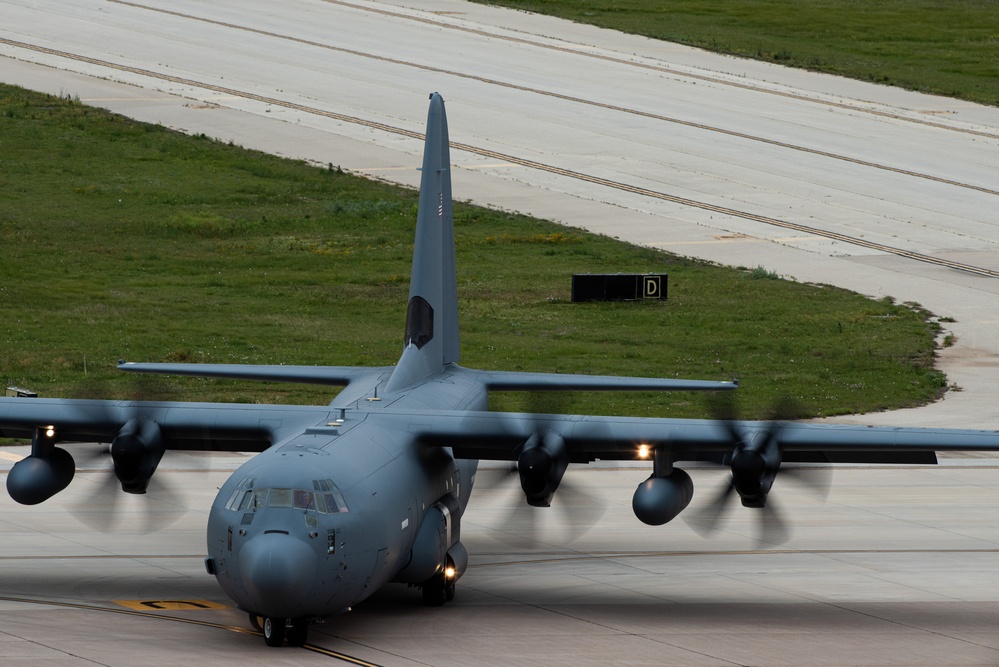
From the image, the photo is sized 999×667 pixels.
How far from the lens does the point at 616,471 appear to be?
41.7m

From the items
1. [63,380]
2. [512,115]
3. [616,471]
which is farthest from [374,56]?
[616,471]

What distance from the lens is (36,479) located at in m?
28.7

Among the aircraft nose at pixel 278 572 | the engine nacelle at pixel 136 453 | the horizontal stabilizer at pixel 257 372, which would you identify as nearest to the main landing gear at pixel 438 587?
the aircraft nose at pixel 278 572

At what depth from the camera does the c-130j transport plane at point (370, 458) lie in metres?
24.5

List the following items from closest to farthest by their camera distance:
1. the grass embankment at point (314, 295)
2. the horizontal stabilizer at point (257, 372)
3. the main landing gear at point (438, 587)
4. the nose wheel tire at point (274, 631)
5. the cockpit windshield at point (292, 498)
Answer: the cockpit windshield at point (292, 498) < the nose wheel tire at point (274, 631) < the main landing gear at point (438, 587) < the horizontal stabilizer at point (257, 372) < the grass embankment at point (314, 295)

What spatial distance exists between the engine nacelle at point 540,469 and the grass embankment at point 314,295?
2075 cm

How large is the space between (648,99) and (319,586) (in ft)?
248

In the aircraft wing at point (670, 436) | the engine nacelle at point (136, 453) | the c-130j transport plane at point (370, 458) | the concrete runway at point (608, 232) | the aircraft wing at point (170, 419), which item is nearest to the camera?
the c-130j transport plane at point (370, 458)

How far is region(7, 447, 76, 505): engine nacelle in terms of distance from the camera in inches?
1126

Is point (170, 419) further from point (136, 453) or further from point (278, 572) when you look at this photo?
point (278, 572)

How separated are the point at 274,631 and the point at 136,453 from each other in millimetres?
4853

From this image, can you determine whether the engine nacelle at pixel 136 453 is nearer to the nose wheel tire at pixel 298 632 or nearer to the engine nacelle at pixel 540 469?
the nose wheel tire at pixel 298 632

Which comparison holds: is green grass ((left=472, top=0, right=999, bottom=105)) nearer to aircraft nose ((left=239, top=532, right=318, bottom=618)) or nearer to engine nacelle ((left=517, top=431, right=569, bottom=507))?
engine nacelle ((left=517, top=431, right=569, bottom=507))

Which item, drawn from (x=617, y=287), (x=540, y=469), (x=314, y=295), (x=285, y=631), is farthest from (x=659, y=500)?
(x=314, y=295)
